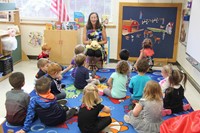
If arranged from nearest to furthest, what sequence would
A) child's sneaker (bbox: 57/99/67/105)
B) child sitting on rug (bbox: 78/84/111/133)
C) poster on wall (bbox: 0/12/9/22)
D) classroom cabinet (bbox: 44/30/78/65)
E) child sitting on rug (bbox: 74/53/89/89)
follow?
child sitting on rug (bbox: 78/84/111/133) < child's sneaker (bbox: 57/99/67/105) < child sitting on rug (bbox: 74/53/89/89) < classroom cabinet (bbox: 44/30/78/65) < poster on wall (bbox: 0/12/9/22)

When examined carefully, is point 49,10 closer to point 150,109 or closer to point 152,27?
point 152,27

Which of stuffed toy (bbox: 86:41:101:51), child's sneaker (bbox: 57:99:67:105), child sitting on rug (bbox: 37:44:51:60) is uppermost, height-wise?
stuffed toy (bbox: 86:41:101:51)

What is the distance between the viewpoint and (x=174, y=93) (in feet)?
8.91

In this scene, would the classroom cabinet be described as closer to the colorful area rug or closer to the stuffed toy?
the stuffed toy

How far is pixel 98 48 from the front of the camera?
423 centimetres

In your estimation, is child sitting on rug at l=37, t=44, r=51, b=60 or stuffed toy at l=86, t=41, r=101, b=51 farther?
child sitting on rug at l=37, t=44, r=51, b=60

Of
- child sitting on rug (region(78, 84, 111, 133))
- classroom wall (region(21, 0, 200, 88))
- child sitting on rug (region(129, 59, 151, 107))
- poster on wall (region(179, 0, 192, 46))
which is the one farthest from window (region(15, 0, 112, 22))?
child sitting on rug (region(78, 84, 111, 133))

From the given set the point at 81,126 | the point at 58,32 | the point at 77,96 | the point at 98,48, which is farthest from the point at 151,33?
the point at 81,126

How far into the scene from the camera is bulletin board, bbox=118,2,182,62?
4.80m

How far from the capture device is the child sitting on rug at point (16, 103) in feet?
7.74

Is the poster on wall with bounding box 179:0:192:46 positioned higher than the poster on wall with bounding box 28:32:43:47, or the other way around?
the poster on wall with bounding box 179:0:192:46

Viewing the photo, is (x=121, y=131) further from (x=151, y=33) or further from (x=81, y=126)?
(x=151, y=33)

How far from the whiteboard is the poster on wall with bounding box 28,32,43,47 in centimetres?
306

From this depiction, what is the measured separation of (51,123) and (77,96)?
814 millimetres
